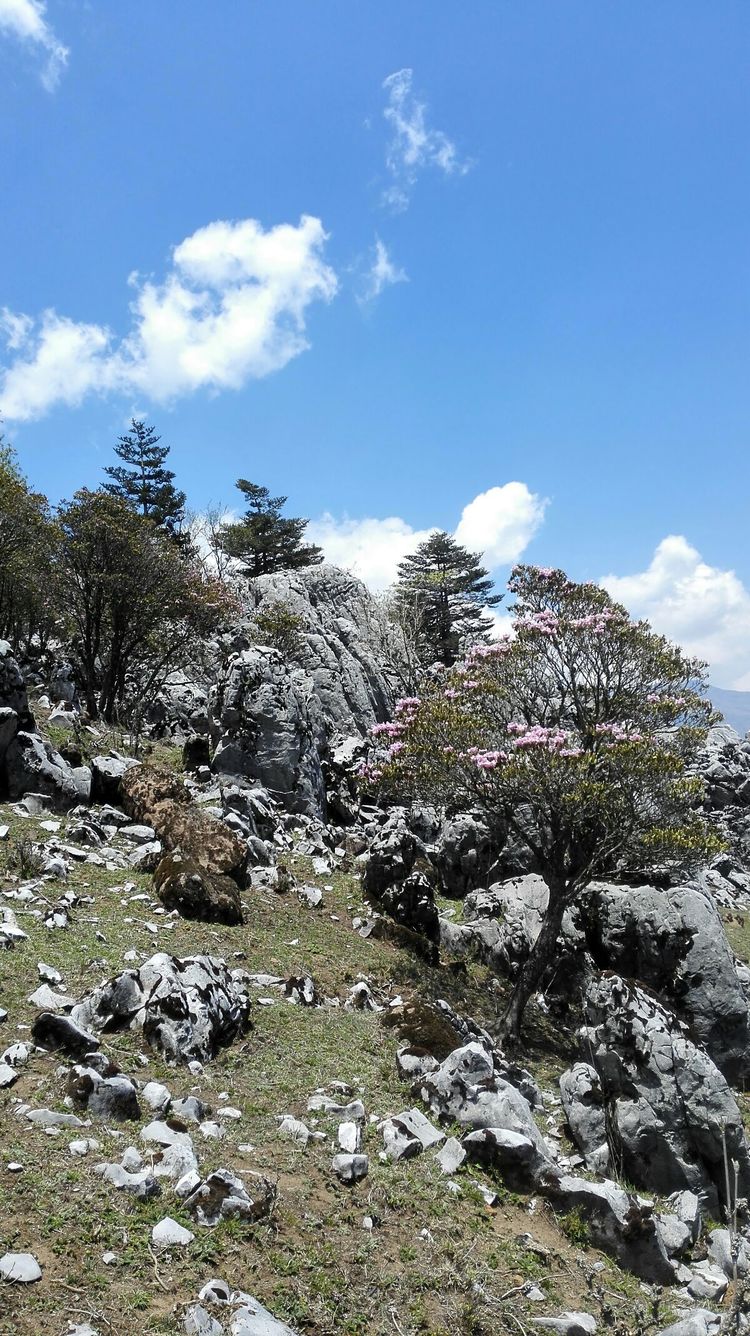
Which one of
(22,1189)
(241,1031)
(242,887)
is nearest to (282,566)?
(242,887)

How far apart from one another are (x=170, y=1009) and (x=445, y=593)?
180 ft

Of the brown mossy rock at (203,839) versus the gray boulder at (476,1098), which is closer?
the gray boulder at (476,1098)

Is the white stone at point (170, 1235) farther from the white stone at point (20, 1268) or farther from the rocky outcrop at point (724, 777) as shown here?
the rocky outcrop at point (724, 777)

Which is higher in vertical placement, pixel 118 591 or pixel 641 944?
pixel 118 591

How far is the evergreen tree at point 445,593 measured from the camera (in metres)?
59.6

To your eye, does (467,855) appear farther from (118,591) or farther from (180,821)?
(118,591)

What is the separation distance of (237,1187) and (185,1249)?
0.69 meters

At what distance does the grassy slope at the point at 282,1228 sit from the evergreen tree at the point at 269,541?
2007 inches

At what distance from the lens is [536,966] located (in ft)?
48.4

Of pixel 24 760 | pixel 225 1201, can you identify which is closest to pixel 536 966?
pixel 225 1201

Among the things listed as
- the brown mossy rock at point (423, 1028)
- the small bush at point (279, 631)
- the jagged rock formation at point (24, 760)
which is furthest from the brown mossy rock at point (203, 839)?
the small bush at point (279, 631)

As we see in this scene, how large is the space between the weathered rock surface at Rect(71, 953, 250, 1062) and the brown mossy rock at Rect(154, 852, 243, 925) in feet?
12.6

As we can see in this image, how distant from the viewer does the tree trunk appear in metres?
14.5

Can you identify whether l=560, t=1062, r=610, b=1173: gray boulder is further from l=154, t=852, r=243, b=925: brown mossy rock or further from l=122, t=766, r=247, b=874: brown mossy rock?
l=122, t=766, r=247, b=874: brown mossy rock
